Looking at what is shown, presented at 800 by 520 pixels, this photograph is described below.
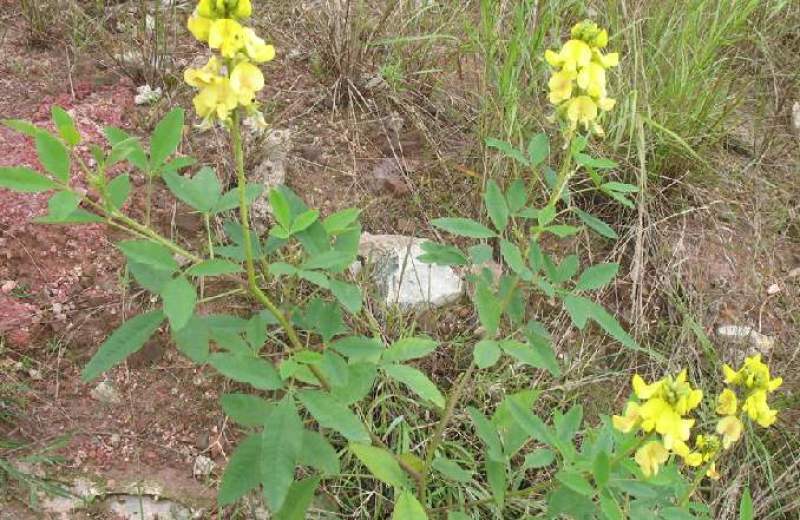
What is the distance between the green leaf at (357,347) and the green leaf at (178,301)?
26cm

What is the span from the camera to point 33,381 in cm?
169

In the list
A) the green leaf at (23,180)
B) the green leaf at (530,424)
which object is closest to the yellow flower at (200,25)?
the green leaf at (23,180)

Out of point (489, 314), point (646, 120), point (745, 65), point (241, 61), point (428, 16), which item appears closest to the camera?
point (241, 61)

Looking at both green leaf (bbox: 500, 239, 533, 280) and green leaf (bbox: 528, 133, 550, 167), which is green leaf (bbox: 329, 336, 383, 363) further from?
green leaf (bbox: 528, 133, 550, 167)

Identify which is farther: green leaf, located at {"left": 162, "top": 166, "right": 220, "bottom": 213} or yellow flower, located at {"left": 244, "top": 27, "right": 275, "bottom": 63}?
green leaf, located at {"left": 162, "top": 166, "right": 220, "bottom": 213}

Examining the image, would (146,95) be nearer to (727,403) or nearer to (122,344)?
(122,344)

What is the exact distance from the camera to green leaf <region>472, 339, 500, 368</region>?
49.2 inches

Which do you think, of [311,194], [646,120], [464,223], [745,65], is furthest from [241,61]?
[745,65]

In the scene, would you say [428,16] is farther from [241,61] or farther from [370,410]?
[241,61]

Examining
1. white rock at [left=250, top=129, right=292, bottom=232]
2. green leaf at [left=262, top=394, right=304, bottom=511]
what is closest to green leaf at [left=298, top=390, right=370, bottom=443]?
green leaf at [left=262, top=394, right=304, bottom=511]

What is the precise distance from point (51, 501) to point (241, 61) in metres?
1.06

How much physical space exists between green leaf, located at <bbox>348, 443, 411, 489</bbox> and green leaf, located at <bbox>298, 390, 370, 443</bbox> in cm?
19

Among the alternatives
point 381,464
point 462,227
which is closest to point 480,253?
point 462,227

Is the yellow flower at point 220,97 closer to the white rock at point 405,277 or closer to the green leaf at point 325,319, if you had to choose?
the green leaf at point 325,319
